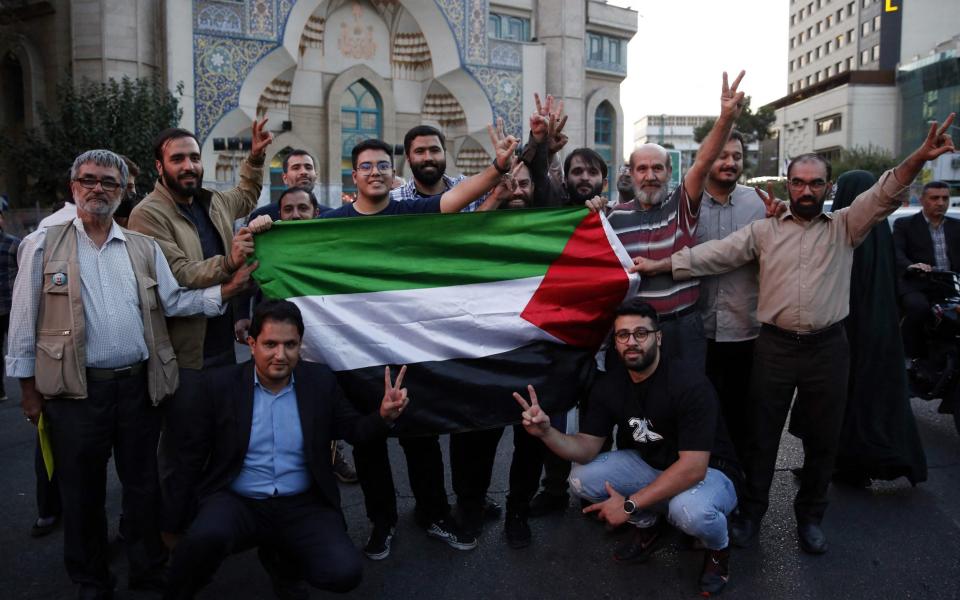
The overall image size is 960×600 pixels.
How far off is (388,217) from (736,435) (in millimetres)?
2416

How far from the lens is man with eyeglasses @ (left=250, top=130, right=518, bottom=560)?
404 cm

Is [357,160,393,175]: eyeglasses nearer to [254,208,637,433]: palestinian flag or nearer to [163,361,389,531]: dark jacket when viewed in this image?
[254,208,637,433]: palestinian flag

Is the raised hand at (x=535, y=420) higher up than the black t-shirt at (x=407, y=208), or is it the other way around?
the black t-shirt at (x=407, y=208)

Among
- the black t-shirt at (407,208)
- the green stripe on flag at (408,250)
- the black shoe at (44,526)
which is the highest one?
the black t-shirt at (407,208)

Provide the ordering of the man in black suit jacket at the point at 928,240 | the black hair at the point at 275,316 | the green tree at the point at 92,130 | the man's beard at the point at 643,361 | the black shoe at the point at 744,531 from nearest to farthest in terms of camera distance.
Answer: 1. the black hair at the point at 275,316
2. the man's beard at the point at 643,361
3. the black shoe at the point at 744,531
4. the man in black suit jacket at the point at 928,240
5. the green tree at the point at 92,130

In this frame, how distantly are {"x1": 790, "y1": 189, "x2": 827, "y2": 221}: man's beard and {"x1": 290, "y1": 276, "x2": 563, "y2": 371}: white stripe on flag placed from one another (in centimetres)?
142

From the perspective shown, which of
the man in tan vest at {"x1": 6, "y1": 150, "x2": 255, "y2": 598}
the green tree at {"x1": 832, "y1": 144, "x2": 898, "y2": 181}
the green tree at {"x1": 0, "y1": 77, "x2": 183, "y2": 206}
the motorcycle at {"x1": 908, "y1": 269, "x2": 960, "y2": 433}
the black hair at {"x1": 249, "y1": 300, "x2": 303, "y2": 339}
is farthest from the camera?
the green tree at {"x1": 832, "y1": 144, "x2": 898, "y2": 181}

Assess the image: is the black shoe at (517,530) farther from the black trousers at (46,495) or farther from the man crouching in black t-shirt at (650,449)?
the black trousers at (46,495)

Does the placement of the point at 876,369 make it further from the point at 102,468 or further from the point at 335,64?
the point at 335,64

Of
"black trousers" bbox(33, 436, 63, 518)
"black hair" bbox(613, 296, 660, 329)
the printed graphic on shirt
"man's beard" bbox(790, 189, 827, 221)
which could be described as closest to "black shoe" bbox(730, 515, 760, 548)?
the printed graphic on shirt

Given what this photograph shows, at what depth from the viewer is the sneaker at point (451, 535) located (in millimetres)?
Result: 4070

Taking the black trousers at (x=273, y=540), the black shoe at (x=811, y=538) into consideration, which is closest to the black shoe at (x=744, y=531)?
the black shoe at (x=811, y=538)

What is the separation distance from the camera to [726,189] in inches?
176

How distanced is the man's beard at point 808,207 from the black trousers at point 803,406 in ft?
2.06
